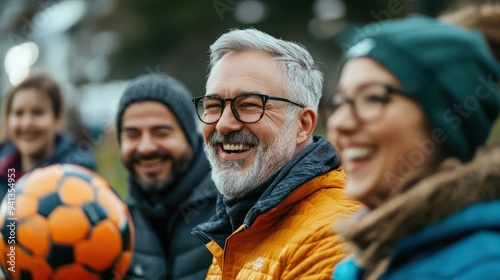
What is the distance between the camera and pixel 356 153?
2045mm

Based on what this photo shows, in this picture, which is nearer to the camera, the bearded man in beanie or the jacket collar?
the jacket collar

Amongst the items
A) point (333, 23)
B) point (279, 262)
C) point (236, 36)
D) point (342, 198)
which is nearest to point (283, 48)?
point (236, 36)

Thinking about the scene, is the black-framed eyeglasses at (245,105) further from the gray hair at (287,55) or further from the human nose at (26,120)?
the human nose at (26,120)

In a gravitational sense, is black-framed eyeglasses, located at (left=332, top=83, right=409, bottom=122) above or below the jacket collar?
above

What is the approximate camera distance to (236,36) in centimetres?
348

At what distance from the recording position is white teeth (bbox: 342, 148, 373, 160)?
6.62 ft

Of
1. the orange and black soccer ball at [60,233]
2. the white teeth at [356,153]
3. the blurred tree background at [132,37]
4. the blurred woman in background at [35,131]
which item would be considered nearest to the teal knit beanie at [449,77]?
the white teeth at [356,153]

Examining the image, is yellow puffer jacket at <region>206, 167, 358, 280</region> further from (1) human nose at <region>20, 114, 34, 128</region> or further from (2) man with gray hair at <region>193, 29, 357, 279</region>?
(1) human nose at <region>20, 114, 34, 128</region>

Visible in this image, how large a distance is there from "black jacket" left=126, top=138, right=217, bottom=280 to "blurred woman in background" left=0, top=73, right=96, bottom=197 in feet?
3.15

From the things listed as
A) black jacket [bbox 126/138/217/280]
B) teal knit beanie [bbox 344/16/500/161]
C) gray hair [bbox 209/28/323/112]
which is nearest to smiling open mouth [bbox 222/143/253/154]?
gray hair [bbox 209/28/323/112]

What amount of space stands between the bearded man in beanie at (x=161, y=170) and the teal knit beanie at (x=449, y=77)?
8.63 feet

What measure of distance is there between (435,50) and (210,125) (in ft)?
5.34

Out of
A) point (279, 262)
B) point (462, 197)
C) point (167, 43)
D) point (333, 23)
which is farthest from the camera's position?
point (167, 43)

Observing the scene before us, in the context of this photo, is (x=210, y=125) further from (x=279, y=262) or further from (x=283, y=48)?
(x=279, y=262)
